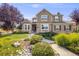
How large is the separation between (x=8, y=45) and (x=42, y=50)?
42 centimetres

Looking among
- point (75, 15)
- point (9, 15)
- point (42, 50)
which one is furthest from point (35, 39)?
point (75, 15)

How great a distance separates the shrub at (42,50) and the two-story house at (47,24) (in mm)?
192

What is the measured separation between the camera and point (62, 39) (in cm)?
287

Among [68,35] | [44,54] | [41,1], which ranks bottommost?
[44,54]

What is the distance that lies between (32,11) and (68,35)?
533 mm

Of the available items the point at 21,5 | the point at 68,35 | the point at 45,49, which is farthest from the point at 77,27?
the point at 21,5

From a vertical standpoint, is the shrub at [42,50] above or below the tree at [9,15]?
below

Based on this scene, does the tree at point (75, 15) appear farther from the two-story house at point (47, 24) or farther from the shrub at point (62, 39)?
the shrub at point (62, 39)

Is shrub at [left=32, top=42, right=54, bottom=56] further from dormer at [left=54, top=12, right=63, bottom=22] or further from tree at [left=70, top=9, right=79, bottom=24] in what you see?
tree at [left=70, top=9, right=79, bottom=24]

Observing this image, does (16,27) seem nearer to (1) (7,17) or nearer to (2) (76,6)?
(1) (7,17)

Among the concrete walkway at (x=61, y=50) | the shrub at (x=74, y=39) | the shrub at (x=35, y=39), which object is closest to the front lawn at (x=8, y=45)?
the shrub at (x=35, y=39)

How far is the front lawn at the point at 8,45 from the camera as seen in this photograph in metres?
2.81

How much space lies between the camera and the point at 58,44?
113 inches

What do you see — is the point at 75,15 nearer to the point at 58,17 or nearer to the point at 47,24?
the point at 58,17
